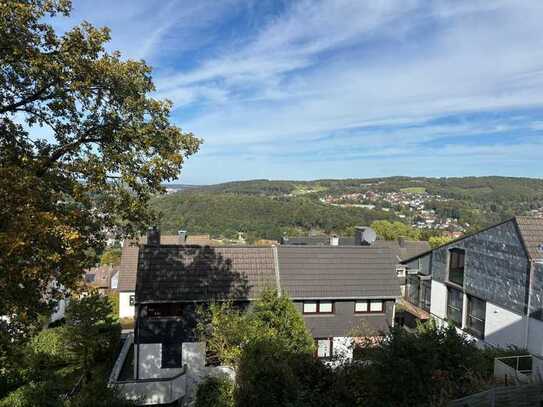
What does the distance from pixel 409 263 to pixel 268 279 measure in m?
13.0

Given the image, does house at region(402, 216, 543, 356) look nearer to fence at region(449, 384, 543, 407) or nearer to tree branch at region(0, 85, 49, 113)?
fence at region(449, 384, 543, 407)

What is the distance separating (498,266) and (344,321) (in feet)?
28.0

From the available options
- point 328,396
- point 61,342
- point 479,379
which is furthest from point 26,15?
point 61,342

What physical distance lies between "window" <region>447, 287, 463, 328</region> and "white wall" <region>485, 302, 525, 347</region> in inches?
96.7

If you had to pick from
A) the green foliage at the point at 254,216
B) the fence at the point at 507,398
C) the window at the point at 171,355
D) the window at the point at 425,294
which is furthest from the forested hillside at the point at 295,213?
the fence at the point at 507,398

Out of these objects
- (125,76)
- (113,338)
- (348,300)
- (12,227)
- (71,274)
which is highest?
(125,76)

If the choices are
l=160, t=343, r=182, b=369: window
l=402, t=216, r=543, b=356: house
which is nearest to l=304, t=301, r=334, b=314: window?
l=402, t=216, r=543, b=356: house

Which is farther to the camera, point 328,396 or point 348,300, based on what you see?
point 348,300

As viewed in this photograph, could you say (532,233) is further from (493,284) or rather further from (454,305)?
(454,305)

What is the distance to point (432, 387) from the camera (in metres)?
9.70

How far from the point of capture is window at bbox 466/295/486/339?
22.4 metres

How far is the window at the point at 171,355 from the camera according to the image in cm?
1932

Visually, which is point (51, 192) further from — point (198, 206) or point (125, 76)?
point (198, 206)

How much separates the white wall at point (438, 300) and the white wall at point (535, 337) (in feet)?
22.5
